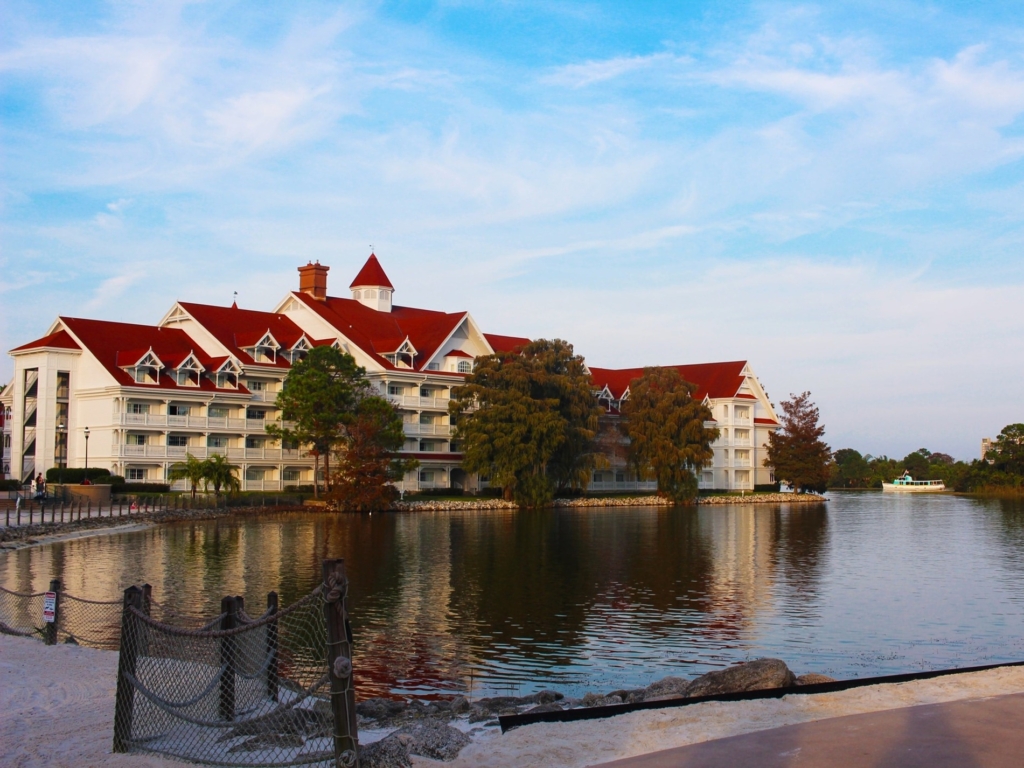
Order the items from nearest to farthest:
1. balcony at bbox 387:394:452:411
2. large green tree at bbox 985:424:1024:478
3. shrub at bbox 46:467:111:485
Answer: shrub at bbox 46:467:111:485
balcony at bbox 387:394:452:411
large green tree at bbox 985:424:1024:478

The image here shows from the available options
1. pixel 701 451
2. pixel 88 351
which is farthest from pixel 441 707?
pixel 701 451

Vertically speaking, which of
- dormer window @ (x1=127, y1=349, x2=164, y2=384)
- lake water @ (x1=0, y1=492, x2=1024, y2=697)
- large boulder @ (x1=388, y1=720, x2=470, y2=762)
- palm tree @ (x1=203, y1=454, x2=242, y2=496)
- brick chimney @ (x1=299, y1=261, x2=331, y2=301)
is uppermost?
brick chimney @ (x1=299, y1=261, x2=331, y2=301)

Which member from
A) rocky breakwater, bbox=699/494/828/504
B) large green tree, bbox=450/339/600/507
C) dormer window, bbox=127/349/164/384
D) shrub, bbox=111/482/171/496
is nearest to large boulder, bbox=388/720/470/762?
shrub, bbox=111/482/171/496

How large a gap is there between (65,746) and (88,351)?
6365cm

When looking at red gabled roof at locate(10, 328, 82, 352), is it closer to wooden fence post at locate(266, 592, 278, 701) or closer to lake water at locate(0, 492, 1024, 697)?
lake water at locate(0, 492, 1024, 697)

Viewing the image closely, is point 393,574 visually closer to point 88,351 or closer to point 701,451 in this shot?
point 88,351

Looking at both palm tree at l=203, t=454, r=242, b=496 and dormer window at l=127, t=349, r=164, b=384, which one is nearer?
palm tree at l=203, t=454, r=242, b=496

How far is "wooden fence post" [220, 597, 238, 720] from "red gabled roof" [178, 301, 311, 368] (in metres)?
63.4

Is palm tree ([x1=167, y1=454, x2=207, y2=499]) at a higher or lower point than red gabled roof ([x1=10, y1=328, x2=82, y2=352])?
lower

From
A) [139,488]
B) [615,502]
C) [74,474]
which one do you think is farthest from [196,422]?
[615,502]

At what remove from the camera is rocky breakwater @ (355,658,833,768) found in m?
11.1

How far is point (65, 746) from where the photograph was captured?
10852mm

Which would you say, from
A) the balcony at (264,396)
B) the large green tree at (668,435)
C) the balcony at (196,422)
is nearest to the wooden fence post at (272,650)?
the balcony at (196,422)

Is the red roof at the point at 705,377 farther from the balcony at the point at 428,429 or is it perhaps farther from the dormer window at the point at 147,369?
the dormer window at the point at 147,369
